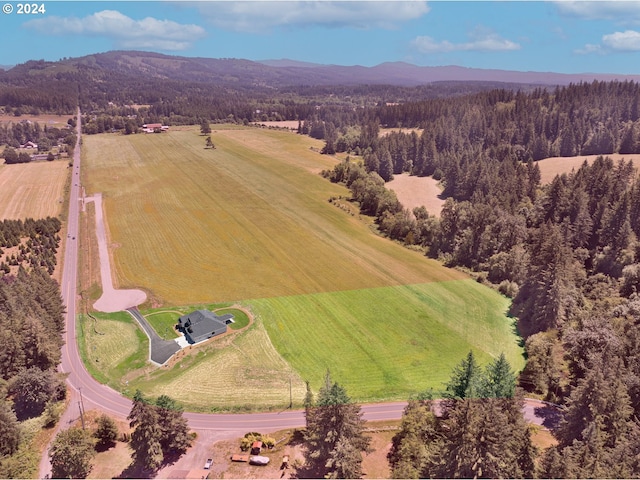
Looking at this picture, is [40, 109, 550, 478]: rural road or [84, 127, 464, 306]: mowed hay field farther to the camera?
[84, 127, 464, 306]: mowed hay field

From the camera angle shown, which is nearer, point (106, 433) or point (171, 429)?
point (171, 429)

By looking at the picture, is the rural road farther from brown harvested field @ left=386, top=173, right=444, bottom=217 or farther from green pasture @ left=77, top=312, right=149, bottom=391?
brown harvested field @ left=386, top=173, right=444, bottom=217

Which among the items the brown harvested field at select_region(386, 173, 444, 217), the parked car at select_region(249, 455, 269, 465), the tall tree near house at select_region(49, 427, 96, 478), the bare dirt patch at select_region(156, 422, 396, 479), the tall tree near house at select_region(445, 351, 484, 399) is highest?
the brown harvested field at select_region(386, 173, 444, 217)

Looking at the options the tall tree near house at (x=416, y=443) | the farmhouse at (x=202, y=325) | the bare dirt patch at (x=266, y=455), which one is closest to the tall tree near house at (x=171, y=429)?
the bare dirt patch at (x=266, y=455)

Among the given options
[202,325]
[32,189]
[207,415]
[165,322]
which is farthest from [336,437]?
[32,189]

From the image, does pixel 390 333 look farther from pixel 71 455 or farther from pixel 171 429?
pixel 71 455

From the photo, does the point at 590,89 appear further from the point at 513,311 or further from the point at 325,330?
the point at 325,330

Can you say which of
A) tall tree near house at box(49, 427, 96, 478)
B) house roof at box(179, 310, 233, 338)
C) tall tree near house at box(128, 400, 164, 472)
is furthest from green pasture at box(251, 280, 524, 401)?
tall tree near house at box(49, 427, 96, 478)

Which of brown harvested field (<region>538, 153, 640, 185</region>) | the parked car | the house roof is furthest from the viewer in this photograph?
brown harvested field (<region>538, 153, 640, 185</region>)
